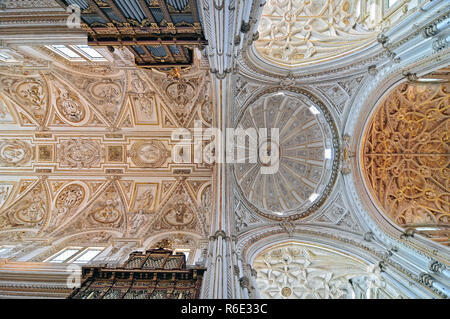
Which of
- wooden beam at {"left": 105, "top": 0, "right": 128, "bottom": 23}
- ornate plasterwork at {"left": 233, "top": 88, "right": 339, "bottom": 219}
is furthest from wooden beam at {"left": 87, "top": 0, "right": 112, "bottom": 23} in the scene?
ornate plasterwork at {"left": 233, "top": 88, "right": 339, "bottom": 219}

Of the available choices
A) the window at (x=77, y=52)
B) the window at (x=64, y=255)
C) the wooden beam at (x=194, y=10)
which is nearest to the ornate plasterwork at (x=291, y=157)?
the wooden beam at (x=194, y=10)

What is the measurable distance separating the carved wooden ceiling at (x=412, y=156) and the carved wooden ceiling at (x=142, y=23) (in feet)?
33.2

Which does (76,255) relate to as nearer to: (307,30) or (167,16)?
(167,16)

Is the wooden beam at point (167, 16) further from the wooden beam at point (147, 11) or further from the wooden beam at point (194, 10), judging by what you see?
the wooden beam at point (194, 10)

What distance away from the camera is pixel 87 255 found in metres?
11.2

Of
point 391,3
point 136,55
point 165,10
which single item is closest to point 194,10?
point 165,10

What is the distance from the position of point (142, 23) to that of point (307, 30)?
912cm

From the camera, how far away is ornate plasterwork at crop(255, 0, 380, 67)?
11336 mm

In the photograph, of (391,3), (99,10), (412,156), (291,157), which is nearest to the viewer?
(99,10)

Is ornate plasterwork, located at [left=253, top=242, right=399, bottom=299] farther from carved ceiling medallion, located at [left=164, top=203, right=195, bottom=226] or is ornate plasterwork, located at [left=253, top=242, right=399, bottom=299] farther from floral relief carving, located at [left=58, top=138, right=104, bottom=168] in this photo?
floral relief carving, located at [left=58, top=138, right=104, bottom=168]

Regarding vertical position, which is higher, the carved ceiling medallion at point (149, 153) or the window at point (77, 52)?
the window at point (77, 52)

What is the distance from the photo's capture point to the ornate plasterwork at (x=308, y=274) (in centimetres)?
1147

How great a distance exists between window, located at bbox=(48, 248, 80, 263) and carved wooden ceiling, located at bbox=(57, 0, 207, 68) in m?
9.90

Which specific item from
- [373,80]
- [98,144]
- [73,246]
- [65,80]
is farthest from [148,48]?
[73,246]
